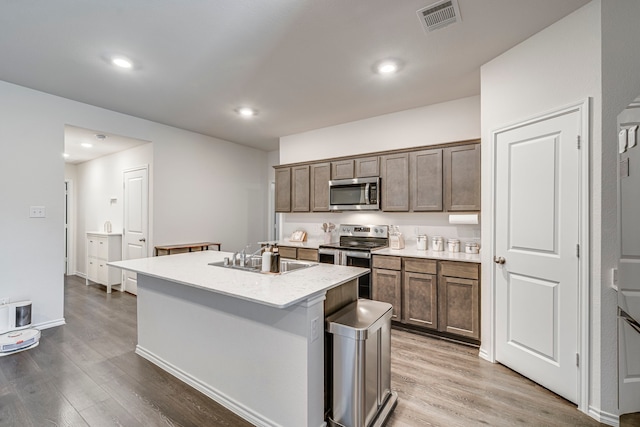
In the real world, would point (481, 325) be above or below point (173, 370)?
above

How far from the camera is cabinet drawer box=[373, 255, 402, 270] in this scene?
337cm

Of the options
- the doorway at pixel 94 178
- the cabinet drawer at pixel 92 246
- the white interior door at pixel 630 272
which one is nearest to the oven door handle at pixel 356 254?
the white interior door at pixel 630 272

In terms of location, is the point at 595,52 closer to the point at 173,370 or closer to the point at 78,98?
the point at 173,370

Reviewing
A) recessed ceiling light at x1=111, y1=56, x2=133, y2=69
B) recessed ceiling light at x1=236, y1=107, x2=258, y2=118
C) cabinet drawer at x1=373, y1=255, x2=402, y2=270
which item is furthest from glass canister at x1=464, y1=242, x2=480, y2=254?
recessed ceiling light at x1=111, y1=56, x2=133, y2=69

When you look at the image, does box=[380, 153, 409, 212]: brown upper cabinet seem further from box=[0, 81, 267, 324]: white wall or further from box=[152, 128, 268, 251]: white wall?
box=[0, 81, 267, 324]: white wall

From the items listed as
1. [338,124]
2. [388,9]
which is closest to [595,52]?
[388,9]

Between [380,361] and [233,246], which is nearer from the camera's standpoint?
[380,361]

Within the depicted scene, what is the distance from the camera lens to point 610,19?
6.07 ft

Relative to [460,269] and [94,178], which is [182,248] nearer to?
[94,178]

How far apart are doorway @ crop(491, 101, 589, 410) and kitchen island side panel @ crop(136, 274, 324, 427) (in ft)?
5.92

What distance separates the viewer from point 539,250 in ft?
7.46

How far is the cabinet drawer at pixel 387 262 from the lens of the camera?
11.0 feet

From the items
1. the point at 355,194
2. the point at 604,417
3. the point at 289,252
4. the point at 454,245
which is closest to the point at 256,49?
the point at 355,194

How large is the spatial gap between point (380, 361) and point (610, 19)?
2.69m
